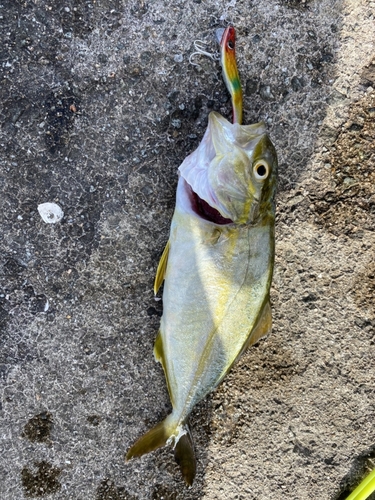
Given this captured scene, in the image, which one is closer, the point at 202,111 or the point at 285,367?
the point at 202,111

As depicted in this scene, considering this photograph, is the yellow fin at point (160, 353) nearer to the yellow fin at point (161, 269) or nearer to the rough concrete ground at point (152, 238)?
the rough concrete ground at point (152, 238)

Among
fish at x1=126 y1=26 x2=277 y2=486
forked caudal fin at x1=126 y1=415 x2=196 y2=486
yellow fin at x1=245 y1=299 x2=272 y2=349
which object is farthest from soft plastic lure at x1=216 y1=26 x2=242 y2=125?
forked caudal fin at x1=126 y1=415 x2=196 y2=486

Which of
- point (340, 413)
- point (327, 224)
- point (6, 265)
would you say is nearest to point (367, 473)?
point (340, 413)

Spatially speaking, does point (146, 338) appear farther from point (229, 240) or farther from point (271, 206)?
point (271, 206)

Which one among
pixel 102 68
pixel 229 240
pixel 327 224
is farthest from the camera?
pixel 327 224

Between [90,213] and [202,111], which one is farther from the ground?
[202,111]

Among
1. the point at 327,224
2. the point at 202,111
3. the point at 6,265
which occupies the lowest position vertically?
the point at 6,265

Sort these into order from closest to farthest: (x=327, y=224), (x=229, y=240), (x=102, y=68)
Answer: (x=229, y=240) → (x=102, y=68) → (x=327, y=224)

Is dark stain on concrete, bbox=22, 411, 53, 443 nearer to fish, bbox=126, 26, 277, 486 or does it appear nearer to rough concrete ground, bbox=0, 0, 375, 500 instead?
rough concrete ground, bbox=0, 0, 375, 500
